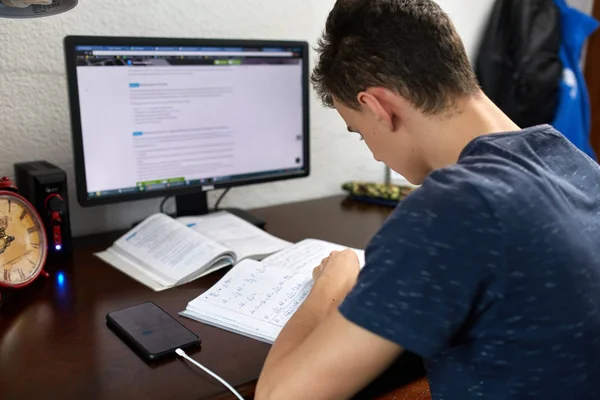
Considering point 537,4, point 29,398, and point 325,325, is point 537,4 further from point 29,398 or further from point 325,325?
point 29,398

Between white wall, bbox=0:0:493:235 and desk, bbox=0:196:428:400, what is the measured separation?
10.4 inches

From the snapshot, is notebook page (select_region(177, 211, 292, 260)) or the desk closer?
the desk

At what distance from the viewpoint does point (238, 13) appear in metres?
1.55

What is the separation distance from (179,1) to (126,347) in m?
0.87

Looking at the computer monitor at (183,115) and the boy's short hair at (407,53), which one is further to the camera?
the computer monitor at (183,115)

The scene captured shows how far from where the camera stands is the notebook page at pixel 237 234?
1.27 m

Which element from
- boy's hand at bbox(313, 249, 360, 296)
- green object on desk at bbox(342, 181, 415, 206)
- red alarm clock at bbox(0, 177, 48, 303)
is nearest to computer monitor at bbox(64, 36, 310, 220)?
red alarm clock at bbox(0, 177, 48, 303)

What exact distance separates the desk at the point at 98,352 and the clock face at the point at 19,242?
4 cm

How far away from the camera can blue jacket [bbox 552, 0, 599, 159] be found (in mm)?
2059

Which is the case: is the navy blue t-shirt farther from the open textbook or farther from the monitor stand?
the monitor stand

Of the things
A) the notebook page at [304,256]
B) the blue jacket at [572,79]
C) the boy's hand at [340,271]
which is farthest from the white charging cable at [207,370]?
the blue jacket at [572,79]

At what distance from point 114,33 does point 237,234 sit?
53cm

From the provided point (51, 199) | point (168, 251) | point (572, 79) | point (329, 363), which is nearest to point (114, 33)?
point (51, 199)

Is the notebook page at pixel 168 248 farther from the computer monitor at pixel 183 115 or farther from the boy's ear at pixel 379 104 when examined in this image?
the boy's ear at pixel 379 104
